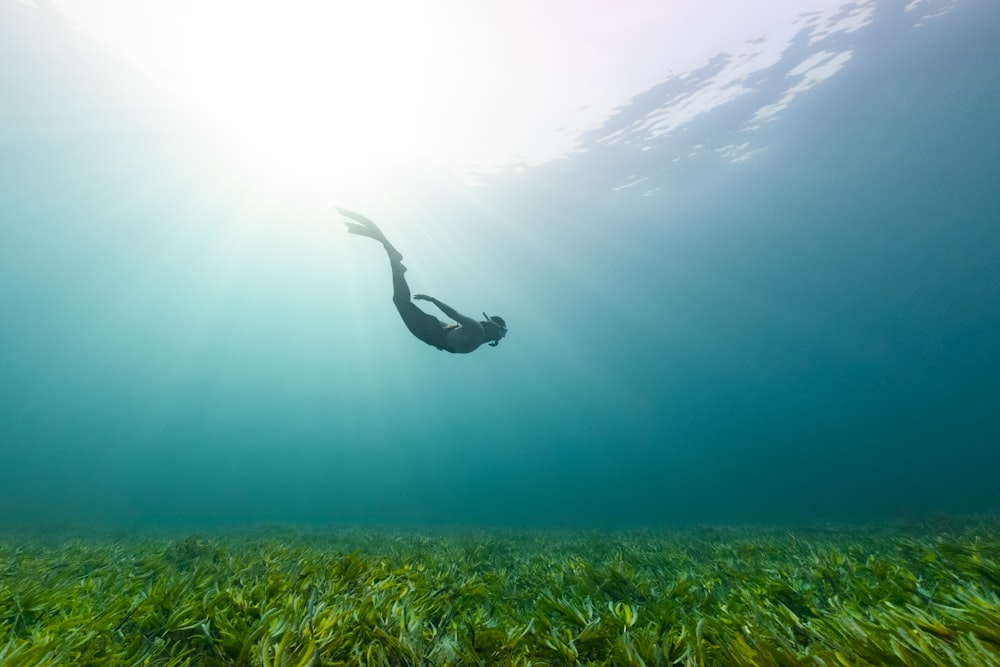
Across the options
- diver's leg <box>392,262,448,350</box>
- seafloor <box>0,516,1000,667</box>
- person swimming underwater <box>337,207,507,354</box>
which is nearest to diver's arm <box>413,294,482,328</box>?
person swimming underwater <box>337,207,507,354</box>

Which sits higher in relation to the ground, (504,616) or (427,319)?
(427,319)

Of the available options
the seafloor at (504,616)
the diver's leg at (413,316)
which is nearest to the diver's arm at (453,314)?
the diver's leg at (413,316)

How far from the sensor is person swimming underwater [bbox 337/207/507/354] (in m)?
7.16

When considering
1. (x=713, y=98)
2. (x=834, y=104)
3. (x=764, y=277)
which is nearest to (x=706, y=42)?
(x=713, y=98)

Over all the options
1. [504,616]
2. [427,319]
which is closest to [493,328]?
[427,319]

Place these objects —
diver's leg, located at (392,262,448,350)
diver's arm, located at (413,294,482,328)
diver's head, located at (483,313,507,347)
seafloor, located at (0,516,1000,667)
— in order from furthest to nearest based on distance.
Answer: diver's head, located at (483,313,507,347), diver's leg, located at (392,262,448,350), diver's arm, located at (413,294,482,328), seafloor, located at (0,516,1000,667)

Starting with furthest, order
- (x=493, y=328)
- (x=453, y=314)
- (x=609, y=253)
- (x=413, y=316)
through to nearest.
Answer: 1. (x=609, y=253)
2. (x=493, y=328)
3. (x=413, y=316)
4. (x=453, y=314)

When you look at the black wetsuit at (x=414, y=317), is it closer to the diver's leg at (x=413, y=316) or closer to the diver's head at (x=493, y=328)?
the diver's leg at (x=413, y=316)

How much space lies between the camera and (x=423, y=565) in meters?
5.64

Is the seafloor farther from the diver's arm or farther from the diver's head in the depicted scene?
the diver's head

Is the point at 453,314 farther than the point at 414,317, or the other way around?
the point at 414,317

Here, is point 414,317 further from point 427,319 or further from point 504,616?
point 504,616

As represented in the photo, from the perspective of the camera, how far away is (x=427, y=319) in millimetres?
7465

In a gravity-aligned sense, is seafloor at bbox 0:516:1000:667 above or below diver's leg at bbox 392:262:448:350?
below
